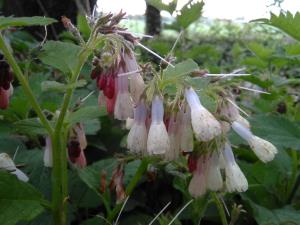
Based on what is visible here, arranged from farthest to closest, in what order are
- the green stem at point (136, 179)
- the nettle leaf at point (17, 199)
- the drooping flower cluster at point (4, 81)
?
the drooping flower cluster at point (4, 81) < the green stem at point (136, 179) < the nettle leaf at point (17, 199)

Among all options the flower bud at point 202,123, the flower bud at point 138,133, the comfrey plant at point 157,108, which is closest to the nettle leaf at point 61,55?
the comfrey plant at point 157,108

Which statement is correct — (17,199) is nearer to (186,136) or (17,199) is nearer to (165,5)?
(186,136)

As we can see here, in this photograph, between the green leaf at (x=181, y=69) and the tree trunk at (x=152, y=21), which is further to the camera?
the tree trunk at (x=152, y=21)

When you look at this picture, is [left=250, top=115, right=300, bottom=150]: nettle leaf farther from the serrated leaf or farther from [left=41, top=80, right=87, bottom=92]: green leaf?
the serrated leaf

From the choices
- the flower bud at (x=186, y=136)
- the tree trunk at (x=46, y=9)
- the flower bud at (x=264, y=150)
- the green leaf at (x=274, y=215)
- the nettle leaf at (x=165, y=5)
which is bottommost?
the green leaf at (x=274, y=215)

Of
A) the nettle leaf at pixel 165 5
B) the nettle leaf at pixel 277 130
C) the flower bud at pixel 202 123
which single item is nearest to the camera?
the flower bud at pixel 202 123

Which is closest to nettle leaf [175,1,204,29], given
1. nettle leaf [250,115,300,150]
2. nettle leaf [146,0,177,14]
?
nettle leaf [146,0,177,14]

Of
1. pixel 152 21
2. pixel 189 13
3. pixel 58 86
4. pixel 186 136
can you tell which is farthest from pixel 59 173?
pixel 152 21

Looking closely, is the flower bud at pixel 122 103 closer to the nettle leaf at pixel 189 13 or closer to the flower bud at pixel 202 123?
the flower bud at pixel 202 123
